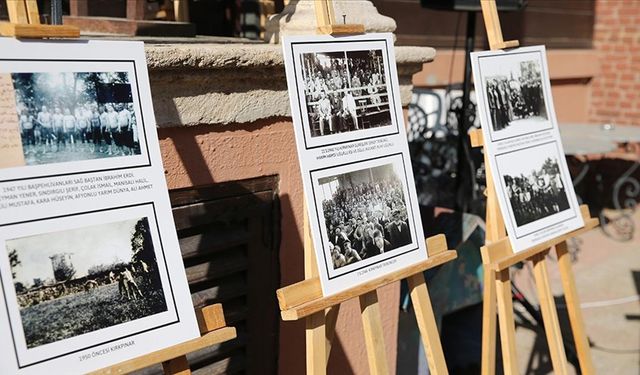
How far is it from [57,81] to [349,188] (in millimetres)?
854

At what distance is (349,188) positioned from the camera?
214 centimetres

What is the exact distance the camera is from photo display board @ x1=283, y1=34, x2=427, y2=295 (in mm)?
2037

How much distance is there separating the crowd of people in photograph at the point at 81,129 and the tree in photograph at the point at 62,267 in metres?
0.23

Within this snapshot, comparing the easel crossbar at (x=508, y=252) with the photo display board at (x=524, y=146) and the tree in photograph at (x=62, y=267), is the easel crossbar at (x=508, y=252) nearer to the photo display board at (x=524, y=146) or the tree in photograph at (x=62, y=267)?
the photo display board at (x=524, y=146)

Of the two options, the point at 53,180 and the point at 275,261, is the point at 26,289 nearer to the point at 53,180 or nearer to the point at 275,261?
the point at 53,180

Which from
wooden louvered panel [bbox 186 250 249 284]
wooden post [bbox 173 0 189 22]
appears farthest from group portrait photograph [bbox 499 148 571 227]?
wooden post [bbox 173 0 189 22]

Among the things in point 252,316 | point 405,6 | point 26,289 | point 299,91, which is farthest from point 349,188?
point 405,6

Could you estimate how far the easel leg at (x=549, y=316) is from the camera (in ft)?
9.04

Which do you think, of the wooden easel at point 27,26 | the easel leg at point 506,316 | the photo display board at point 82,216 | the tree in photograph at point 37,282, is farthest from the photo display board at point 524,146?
the tree in photograph at point 37,282

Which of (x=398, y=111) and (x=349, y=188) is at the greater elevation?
(x=398, y=111)

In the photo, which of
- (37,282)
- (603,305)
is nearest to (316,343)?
(37,282)

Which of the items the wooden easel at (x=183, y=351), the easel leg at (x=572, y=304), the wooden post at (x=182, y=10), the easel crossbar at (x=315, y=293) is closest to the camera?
the wooden easel at (x=183, y=351)

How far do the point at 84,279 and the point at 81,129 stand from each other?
336 mm

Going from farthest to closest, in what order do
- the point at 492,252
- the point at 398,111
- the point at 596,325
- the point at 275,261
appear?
1. the point at 596,325
2. the point at 275,261
3. the point at 492,252
4. the point at 398,111
